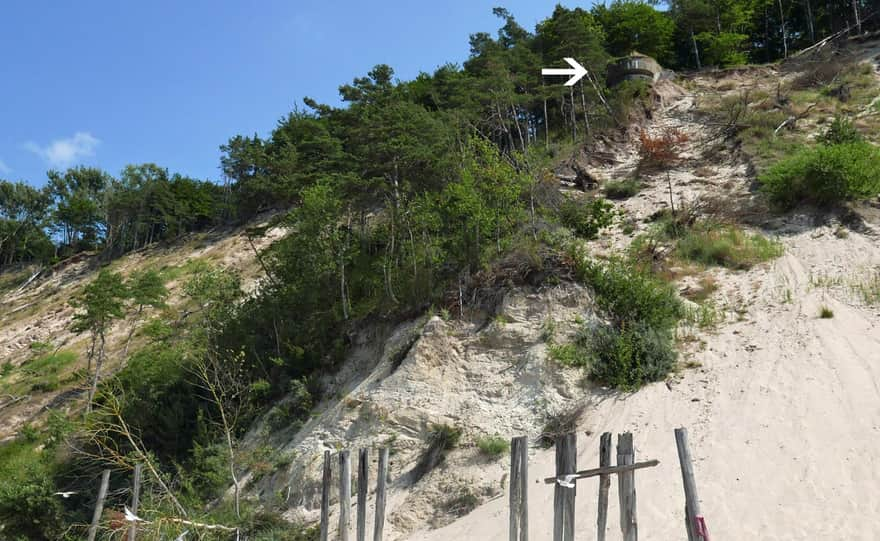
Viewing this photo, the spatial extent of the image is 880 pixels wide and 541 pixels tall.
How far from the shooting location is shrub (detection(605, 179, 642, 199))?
75.4ft

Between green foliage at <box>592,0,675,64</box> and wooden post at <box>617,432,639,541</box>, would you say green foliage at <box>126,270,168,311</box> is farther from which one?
green foliage at <box>592,0,675,64</box>

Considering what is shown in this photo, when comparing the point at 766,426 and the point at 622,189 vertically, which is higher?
the point at 622,189

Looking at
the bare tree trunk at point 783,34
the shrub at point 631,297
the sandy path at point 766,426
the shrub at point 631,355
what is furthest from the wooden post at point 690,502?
the bare tree trunk at point 783,34

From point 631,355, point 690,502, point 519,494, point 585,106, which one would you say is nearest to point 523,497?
point 519,494

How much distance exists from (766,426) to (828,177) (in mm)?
9506

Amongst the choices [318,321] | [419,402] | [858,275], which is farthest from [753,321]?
[318,321]

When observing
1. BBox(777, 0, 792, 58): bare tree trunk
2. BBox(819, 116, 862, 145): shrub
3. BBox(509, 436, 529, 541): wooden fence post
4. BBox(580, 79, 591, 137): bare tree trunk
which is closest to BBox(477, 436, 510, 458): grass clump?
BBox(509, 436, 529, 541): wooden fence post

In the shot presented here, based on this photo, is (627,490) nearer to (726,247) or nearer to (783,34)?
(726,247)

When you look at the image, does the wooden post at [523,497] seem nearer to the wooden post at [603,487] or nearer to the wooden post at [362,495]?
the wooden post at [603,487]

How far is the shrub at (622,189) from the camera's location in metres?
23.0

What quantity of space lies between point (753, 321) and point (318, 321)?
34.3 ft

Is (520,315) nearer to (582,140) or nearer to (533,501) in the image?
(533,501)

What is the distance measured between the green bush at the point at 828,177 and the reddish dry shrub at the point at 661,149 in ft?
18.4

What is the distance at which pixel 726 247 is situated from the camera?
17.6 meters
